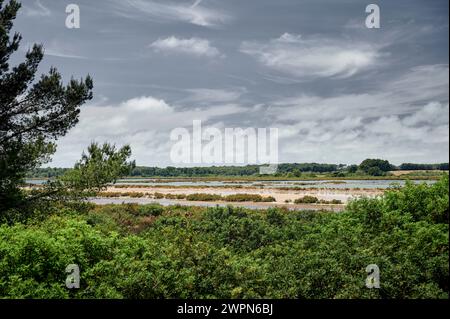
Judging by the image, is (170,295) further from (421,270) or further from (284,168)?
(284,168)

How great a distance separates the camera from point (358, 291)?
25.4 ft

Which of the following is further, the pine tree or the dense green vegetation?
the pine tree

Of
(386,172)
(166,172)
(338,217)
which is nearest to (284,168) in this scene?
(386,172)

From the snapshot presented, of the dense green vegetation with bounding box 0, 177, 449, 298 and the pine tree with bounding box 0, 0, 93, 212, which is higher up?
the pine tree with bounding box 0, 0, 93, 212

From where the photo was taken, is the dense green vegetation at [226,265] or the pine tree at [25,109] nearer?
the dense green vegetation at [226,265]

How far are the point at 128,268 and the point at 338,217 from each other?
841cm

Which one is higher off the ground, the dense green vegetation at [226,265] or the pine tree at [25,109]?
the pine tree at [25,109]
